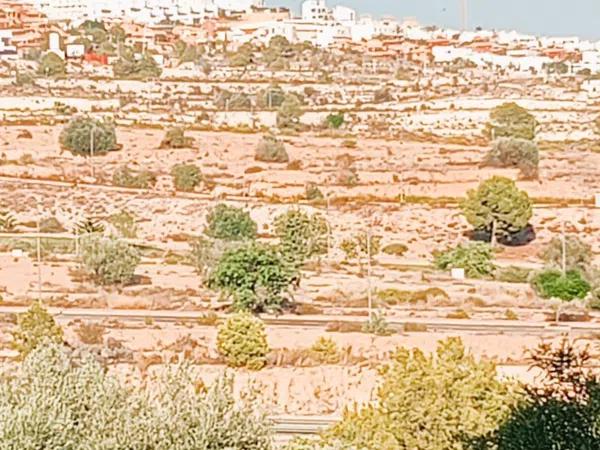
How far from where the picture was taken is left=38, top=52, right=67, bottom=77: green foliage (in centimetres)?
6019

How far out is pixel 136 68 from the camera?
62.0 m

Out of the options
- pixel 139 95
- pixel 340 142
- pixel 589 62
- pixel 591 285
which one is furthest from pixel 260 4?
pixel 591 285

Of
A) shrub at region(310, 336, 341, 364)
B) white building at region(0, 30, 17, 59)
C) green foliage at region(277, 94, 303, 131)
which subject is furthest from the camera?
white building at region(0, 30, 17, 59)

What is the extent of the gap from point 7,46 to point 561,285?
5577 cm

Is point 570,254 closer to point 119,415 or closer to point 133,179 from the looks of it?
point 133,179

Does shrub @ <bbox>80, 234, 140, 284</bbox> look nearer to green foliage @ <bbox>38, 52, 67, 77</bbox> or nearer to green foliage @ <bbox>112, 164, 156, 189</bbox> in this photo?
green foliage @ <bbox>112, 164, 156, 189</bbox>

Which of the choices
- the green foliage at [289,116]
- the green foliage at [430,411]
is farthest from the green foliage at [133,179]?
the green foliage at [430,411]

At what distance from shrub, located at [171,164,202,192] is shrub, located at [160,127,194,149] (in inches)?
175

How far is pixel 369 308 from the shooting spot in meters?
20.5

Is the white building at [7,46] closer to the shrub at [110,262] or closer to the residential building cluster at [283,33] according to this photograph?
the residential building cluster at [283,33]

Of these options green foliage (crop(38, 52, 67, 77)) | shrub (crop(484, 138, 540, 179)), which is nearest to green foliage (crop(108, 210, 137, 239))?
shrub (crop(484, 138, 540, 179))

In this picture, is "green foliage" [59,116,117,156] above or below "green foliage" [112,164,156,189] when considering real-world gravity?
above

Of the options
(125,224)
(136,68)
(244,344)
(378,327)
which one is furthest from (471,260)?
(136,68)

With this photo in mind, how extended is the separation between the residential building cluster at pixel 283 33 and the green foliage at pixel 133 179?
32.1m
